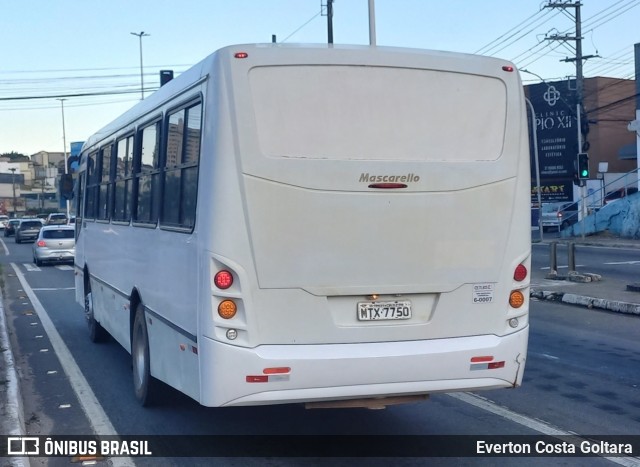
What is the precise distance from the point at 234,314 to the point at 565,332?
28.1 ft

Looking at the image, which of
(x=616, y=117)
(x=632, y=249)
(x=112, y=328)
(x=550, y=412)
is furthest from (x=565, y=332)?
(x=616, y=117)

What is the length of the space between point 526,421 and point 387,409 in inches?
53.2

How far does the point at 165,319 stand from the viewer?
7.29m

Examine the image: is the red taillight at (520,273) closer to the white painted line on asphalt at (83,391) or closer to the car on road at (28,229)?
the white painted line on asphalt at (83,391)

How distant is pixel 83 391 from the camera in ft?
30.7

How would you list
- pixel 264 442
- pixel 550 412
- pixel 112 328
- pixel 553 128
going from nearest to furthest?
pixel 264 442, pixel 550 412, pixel 112 328, pixel 553 128

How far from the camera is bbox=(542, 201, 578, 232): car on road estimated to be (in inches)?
1879

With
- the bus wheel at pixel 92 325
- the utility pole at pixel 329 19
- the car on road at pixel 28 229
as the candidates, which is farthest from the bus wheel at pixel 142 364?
the car on road at pixel 28 229

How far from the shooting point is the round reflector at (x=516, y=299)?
21.5ft

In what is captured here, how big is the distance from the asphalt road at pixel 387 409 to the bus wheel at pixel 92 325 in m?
0.27

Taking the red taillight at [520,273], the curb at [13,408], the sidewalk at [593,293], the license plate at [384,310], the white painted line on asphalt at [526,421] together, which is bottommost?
the sidewalk at [593,293]

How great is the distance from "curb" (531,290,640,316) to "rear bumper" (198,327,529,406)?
31.8 feet

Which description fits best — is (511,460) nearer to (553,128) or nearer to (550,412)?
(550,412)

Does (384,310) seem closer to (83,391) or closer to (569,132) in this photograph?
(83,391)
